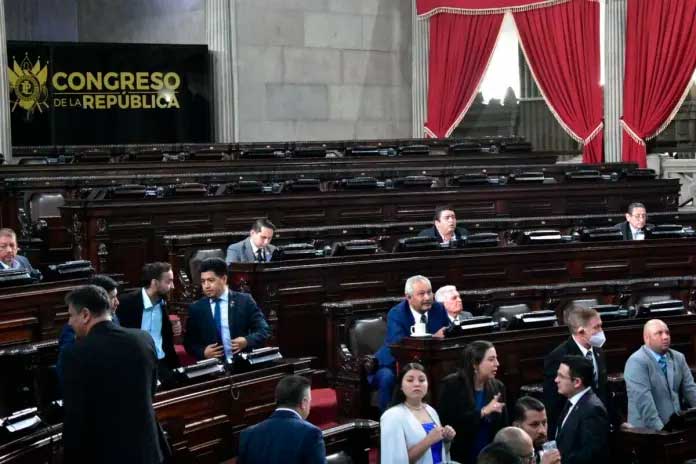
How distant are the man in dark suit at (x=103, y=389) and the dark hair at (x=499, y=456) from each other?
1344 mm

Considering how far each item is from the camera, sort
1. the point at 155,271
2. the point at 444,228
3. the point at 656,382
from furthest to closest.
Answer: the point at 444,228, the point at 656,382, the point at 155,271

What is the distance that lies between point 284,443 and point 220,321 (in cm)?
210

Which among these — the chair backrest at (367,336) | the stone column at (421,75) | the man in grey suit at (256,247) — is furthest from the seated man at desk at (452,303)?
the stone column at (421,75)

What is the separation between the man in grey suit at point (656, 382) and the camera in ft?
20.4

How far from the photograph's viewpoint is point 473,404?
571 centimetres

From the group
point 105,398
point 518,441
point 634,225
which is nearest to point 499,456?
point 518,441

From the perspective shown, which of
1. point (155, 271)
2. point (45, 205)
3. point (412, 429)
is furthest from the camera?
point (45, 205)

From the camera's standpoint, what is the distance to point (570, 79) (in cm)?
1473

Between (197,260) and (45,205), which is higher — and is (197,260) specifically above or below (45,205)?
below

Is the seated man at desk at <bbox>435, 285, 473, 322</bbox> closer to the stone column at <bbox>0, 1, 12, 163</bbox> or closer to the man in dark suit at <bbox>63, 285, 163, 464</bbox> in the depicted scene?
the man in dark suit at <bbox>63, 285, 163, 464</bbox>

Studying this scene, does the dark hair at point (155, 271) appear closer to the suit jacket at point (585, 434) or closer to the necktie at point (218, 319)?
the necktie at point (218, 319)

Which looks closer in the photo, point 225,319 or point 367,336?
point 225,319

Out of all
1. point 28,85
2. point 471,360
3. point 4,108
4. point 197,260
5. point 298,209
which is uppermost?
point 28,85

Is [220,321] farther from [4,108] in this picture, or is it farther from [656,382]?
[4,108]
